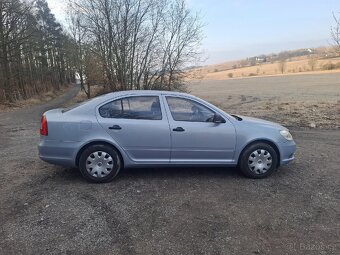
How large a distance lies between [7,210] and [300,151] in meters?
6.04

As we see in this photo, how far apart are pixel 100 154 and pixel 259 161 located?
263cm

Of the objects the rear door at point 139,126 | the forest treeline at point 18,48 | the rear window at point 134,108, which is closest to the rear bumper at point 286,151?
the rear door at point 139,126

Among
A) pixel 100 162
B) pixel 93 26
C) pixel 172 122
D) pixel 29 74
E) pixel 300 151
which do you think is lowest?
pixel 300 151

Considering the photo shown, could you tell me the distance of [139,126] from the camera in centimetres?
520

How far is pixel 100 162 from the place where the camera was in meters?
5.18

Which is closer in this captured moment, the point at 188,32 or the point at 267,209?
the point at 267,209

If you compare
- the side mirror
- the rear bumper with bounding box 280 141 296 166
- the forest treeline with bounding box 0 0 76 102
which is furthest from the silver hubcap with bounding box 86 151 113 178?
the forest treeline with bounding box 0 0 76 102

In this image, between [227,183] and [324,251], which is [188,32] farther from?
[324,251]

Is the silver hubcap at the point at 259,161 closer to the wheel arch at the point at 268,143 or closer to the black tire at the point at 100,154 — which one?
→ the wheel arch at the point at 268,143

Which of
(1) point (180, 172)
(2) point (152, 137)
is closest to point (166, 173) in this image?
(1) point (180, 172)

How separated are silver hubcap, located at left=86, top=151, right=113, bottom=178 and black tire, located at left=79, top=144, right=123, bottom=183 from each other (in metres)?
0.02

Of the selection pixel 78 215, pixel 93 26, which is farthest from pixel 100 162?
pixel 93 26

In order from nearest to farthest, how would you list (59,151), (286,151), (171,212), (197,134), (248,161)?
1. (171,212)
2. (59,151)
3. (197,134)
4. (248,161)
5. (286,151)

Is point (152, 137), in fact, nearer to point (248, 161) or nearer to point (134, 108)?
point (134, 108)
